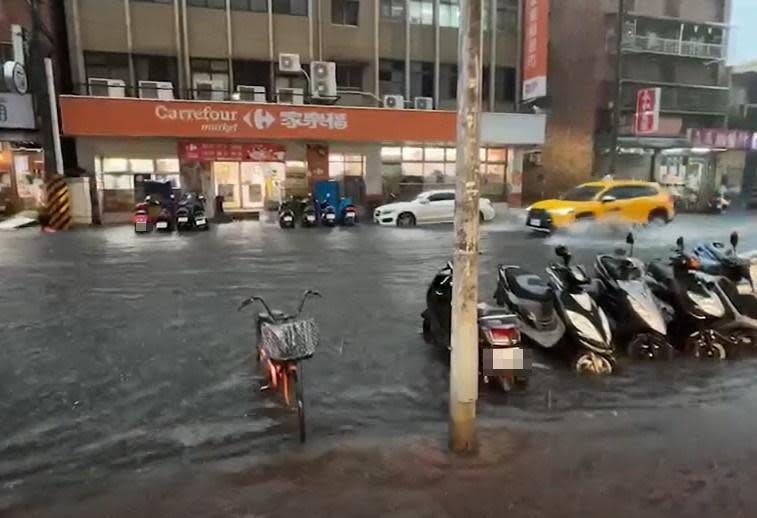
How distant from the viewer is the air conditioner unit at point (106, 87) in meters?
20.4

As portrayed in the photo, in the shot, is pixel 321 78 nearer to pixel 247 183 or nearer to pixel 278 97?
pixel 278 97

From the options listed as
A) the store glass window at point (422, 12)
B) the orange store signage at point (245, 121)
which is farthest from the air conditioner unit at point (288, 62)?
the store glass window at point (422, 12)

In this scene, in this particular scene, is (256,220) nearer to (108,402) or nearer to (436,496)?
(108,402)

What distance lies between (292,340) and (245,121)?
17.4 meters

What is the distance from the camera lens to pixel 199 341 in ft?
22.3

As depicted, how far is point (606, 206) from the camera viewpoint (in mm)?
17594

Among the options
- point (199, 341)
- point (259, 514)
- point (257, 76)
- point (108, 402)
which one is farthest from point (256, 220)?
point (259, 514)

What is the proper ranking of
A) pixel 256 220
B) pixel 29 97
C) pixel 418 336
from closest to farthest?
1. pixel 418 336
2. pixel 29 97
3. pixel 256 220

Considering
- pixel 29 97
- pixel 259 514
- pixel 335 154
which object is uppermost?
pixel 29 97

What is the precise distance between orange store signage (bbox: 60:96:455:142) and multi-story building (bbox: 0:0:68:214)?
1.29m

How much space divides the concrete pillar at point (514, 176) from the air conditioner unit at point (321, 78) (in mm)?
8590

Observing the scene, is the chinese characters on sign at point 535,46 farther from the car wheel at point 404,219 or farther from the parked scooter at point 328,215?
the parked scooter at point 328,215

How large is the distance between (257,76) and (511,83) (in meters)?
11.1

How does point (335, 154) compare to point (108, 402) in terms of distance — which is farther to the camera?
point (335, 154)
